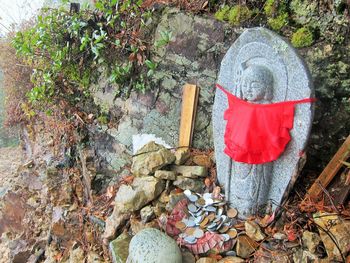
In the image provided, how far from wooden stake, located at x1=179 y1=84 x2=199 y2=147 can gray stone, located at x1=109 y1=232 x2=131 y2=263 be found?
1065 mm

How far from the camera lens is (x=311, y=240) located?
7.90ft

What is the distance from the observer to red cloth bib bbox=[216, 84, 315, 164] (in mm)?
2545

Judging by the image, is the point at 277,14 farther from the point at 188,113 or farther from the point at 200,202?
the point at 200,202

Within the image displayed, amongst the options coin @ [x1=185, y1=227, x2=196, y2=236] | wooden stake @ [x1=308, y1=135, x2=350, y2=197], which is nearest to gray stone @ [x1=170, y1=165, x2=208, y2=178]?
coin @ [x1=185, y1=227, x2=196, y2=236]

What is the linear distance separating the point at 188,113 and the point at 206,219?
3.60 feet

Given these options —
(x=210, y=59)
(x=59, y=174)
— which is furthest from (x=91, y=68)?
(x=210, y=59)

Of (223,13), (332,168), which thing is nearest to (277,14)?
(223,13)

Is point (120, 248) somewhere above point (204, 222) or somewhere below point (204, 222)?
below

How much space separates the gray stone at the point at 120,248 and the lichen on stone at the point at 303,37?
2.20 metres

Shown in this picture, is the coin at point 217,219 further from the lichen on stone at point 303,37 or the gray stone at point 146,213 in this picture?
the lichen on stone at point 303,37

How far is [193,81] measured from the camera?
3.57 metres

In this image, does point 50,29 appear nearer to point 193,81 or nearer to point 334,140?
point 193,81

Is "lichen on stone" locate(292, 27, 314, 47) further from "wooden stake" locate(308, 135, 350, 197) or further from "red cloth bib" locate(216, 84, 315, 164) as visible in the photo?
"wooden stake" locate(308, 135, 350, 197)

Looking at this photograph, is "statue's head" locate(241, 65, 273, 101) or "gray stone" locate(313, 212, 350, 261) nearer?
"gray stone" locate(313, 212, 350, 261)
